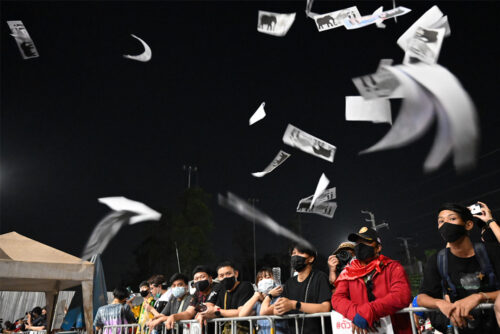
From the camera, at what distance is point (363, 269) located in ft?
12.1

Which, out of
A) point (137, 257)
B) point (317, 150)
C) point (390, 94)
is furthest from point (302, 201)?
point (137, 257)

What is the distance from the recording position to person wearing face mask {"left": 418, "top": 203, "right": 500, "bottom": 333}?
2885 mm

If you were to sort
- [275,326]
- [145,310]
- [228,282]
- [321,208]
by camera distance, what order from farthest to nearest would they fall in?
[321,208]
[145,310]
[228,282]
[275,326]

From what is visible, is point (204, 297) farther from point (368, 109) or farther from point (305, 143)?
point (368, 109)

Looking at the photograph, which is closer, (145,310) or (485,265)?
(485,265)

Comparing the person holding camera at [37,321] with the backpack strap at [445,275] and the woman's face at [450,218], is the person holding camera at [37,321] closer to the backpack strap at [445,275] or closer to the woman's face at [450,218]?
the backpack strap at [445,275]

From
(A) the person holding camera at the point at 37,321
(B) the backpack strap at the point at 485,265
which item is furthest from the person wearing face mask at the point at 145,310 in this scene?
(B) the backpack strap at the point at 485,265

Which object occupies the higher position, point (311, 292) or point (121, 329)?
point (311, 292)

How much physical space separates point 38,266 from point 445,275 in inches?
224

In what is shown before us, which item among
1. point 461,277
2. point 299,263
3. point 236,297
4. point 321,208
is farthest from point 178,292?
point 461,277

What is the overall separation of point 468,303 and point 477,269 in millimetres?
407

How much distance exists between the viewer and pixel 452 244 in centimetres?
329

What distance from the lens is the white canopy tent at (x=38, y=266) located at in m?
5.67

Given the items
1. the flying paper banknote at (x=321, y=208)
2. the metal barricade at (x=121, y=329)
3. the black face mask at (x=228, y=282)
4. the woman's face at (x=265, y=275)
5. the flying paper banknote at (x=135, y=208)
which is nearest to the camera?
the black face mask at (x=228, y=282)
